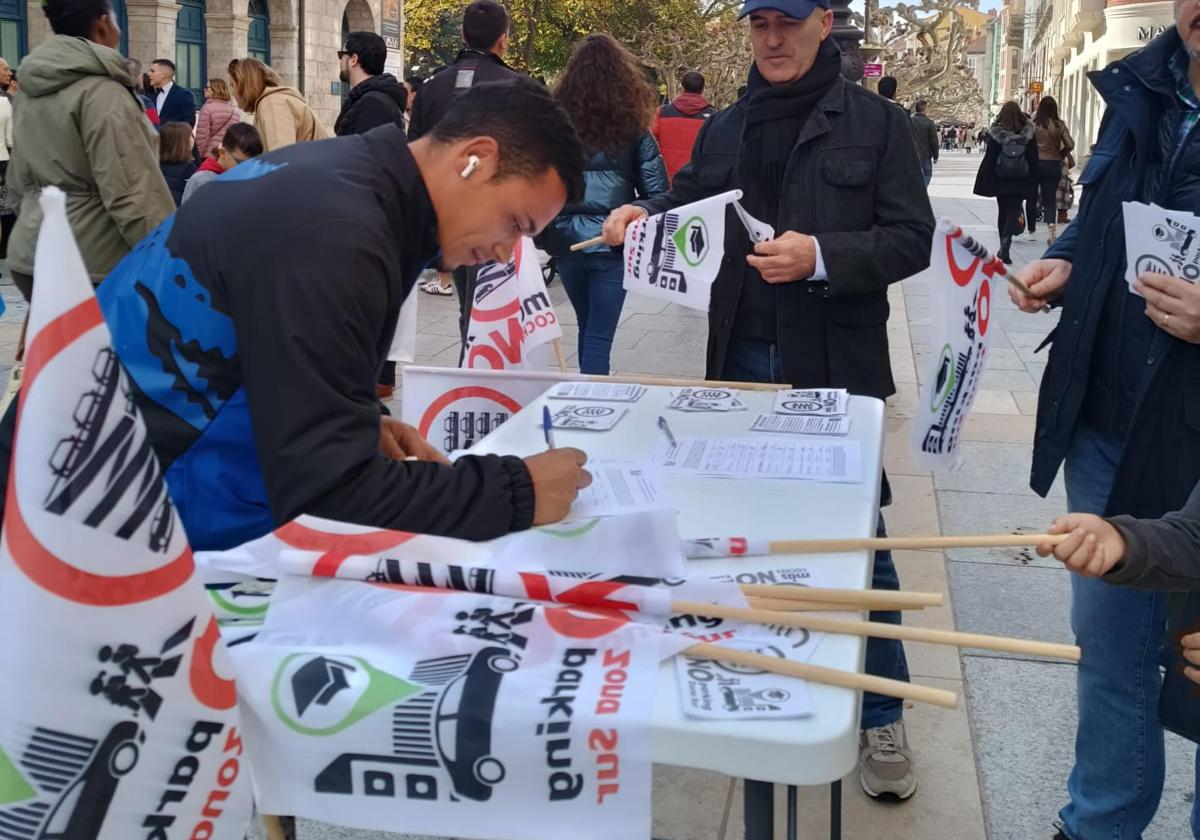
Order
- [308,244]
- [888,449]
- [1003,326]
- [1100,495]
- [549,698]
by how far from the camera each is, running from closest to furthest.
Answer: [549,698]
[308,244]
[1100,495]
[888,449]
[1003,326]

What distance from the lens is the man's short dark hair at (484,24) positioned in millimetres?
6289

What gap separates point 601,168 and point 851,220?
2.71 metres

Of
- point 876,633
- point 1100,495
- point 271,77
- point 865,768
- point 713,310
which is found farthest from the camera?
point 271,77

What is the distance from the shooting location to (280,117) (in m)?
7.43

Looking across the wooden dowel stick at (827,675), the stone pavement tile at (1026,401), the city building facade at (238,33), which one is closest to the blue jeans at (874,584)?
the wooden dowel stick at (827,675)

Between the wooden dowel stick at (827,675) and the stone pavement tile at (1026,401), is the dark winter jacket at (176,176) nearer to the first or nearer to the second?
the stone pavement tile at (1026,401)

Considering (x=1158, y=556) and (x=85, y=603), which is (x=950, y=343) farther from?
(x=85, y=603)

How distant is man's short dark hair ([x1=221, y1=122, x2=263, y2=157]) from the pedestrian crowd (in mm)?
2666

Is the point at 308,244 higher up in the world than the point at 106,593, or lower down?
higher up

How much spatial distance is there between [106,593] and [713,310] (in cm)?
258

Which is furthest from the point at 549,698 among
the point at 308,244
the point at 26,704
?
the point at 308,244

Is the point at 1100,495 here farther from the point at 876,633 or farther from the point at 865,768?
the point at 876,633

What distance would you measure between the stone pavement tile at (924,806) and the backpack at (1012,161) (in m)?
11.8

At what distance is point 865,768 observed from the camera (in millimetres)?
3211
